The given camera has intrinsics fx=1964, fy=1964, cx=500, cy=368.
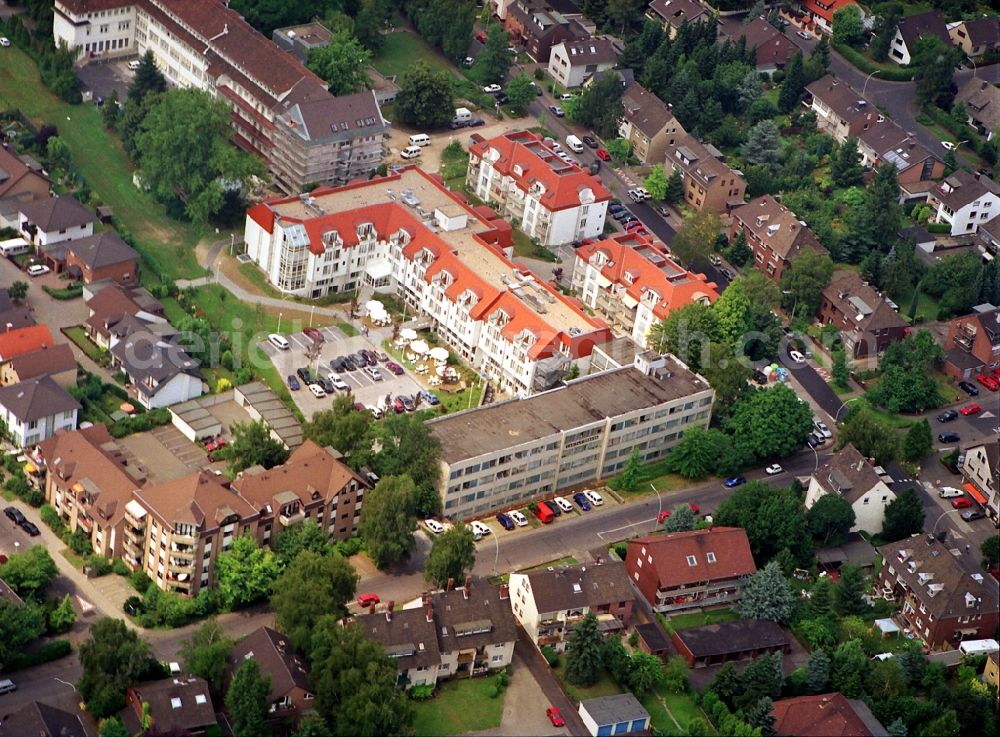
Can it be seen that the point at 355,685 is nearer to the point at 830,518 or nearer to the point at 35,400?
the point at 35,400

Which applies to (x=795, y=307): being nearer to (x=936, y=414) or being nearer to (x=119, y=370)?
(x=936, y=414)

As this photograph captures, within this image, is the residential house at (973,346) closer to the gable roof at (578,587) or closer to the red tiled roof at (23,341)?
the gable roof at (578,587)

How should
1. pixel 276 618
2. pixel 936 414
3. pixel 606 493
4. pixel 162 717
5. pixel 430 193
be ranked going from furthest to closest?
pixel 430 193 → pixel 936 414 → pixel 606 493 → pixel 276 618 → pixel 162 717

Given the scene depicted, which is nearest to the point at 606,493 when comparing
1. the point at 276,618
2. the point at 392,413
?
the point at 392,413

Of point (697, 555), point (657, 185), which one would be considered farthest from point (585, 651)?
point (657, 185)

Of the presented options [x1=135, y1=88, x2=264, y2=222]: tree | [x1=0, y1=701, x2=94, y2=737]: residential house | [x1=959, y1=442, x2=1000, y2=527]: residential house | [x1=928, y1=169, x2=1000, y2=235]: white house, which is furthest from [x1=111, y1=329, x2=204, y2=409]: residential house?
[x1=928, y1=169, x2=1000, y2=235]: white house

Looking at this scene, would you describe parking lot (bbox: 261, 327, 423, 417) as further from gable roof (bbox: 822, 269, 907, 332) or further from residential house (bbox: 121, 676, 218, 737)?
gable roof (bbox: 822, 269, 907, 332)
